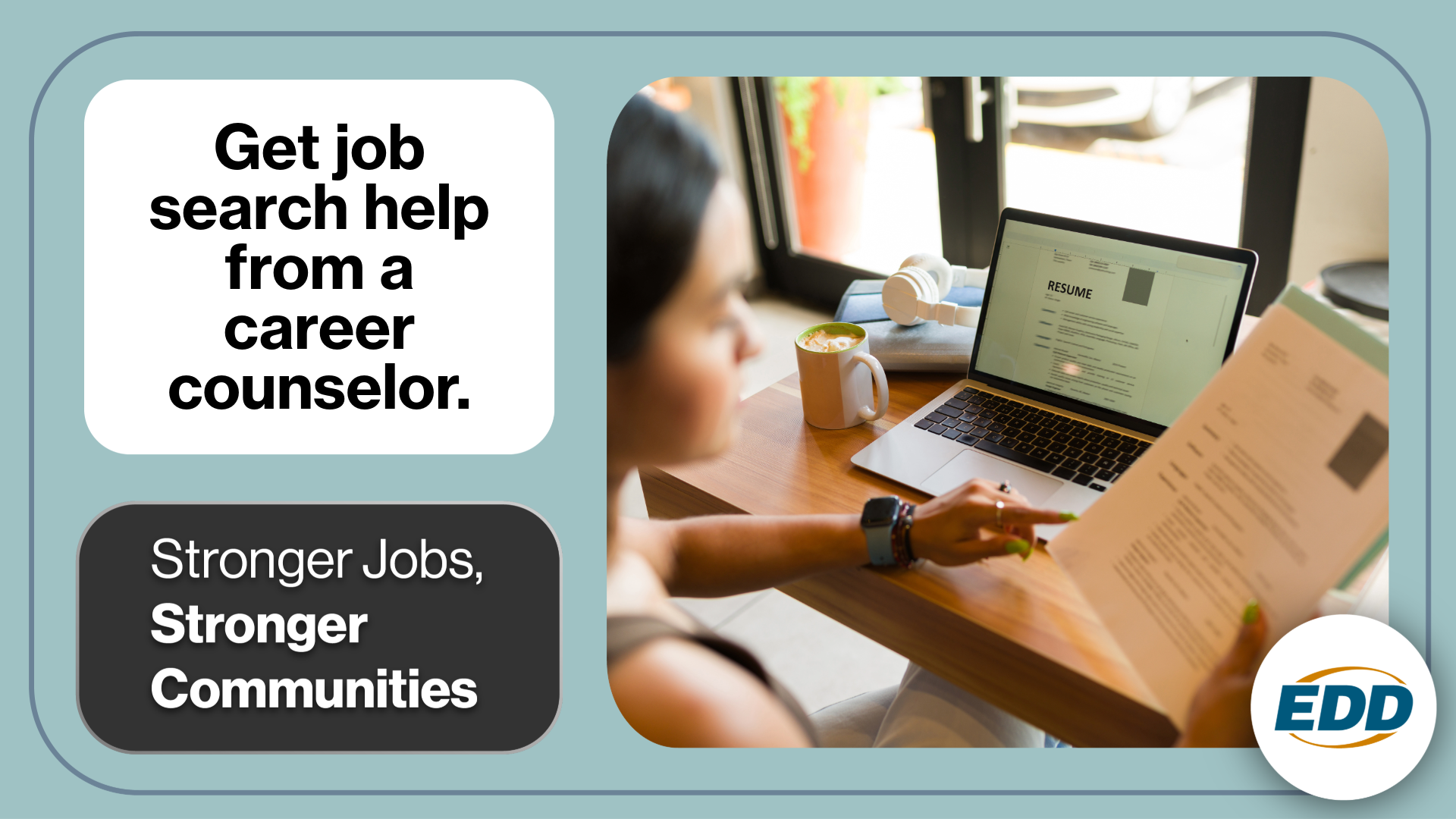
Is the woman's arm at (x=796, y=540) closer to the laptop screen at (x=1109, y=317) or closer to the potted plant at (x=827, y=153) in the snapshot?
the laptop screen at (x=1109, y=317)

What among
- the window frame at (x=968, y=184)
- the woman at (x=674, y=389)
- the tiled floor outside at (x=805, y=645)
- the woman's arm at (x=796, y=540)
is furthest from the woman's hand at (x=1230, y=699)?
the tiled floor outside at (x=805, y=645)

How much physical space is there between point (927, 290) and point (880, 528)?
431 millimetres

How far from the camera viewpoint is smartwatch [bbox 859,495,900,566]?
771mm

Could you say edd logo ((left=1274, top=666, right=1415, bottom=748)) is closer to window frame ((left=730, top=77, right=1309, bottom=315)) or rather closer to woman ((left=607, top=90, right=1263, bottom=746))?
woman ((left=607, top=90, right=1263, bottom=746))

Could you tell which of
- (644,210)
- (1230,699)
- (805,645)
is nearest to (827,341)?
(644,210)

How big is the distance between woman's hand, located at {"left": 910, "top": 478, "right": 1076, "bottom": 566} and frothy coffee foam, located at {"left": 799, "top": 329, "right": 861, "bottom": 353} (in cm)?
25

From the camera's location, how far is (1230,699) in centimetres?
59

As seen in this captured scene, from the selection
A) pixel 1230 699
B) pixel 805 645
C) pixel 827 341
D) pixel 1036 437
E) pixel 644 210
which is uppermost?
pixel 644 210

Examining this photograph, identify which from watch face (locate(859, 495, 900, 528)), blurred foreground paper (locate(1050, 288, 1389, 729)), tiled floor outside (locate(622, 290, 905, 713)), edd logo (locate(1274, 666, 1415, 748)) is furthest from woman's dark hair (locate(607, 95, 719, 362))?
tiled floor outside (locate(622, 290, 905, 713))

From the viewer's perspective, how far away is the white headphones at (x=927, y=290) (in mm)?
1060

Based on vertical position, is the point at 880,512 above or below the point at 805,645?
above

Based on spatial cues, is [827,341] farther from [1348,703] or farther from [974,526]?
[1348,703]

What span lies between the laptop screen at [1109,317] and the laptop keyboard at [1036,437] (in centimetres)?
4

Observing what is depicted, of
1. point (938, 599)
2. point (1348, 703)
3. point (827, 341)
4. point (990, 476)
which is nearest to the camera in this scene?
point (1348, 703)
